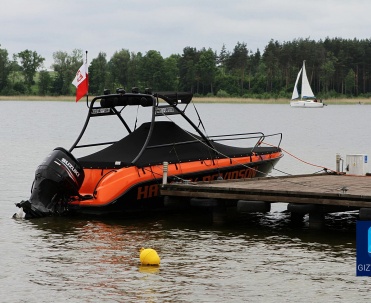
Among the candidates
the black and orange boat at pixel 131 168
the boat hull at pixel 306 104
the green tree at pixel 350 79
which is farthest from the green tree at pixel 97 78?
the black and orange boat at pixel 131 168

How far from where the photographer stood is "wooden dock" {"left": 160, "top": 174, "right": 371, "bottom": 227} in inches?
668

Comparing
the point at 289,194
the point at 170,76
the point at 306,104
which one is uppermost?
the point at 170,76

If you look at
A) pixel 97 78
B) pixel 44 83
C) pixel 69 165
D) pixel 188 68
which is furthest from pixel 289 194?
pixel 188 68

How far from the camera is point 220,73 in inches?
5989

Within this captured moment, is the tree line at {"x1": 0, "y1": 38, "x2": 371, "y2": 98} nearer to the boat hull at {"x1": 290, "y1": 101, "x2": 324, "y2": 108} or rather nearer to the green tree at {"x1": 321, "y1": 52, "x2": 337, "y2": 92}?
the green tree at {"x1": 321, "y1": 52, "x2": 337, "y2": 92}

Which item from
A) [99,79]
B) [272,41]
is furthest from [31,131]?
[272,41]

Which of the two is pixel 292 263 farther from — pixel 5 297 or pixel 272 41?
pixel 272 41

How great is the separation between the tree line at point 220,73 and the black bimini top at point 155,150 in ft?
396

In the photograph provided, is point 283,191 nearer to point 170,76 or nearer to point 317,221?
point 317,221

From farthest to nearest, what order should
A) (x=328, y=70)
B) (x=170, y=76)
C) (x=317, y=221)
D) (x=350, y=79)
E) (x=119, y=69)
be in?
(x=119, y=69), (x=170, y=76), (x=350, y=79), (x=328, y=70), (x=317, y=221)

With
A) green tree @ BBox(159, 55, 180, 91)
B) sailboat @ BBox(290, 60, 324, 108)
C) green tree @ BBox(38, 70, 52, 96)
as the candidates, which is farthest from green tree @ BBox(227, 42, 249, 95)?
green tree @ BBox(38, 70, 52, 96)

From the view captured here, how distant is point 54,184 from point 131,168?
5.58 ft

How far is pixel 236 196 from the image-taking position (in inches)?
705

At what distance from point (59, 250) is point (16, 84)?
13209cm
